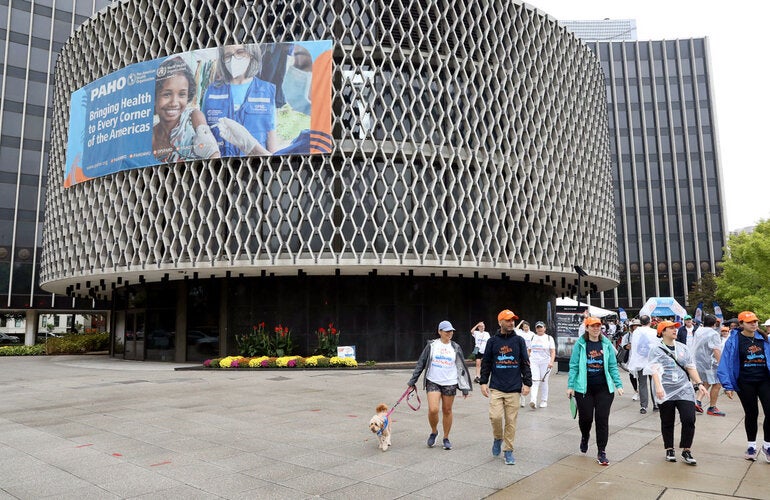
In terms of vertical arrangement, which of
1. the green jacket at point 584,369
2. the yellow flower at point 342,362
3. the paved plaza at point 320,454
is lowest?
the paved plaza at point 320,454

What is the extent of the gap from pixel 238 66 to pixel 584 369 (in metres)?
21.6

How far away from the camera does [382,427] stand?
8.05 metres

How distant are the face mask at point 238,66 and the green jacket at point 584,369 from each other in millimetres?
21102

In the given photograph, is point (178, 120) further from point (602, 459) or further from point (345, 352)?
point (602, 459)

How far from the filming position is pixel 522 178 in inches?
1046

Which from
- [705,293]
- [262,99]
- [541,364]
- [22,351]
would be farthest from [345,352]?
[705,293]

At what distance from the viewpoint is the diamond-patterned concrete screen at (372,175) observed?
79.2 ft

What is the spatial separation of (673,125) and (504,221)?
2095 inches

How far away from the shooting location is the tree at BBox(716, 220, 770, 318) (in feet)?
121

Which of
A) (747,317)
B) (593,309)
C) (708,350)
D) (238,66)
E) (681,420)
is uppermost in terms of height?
(238,66)

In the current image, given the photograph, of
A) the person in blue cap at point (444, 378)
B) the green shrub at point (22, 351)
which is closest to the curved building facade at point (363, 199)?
the green shrub at point (22, 351)

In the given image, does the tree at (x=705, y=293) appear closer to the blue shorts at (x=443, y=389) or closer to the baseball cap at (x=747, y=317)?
the baseball cap at (x=747, y=317)

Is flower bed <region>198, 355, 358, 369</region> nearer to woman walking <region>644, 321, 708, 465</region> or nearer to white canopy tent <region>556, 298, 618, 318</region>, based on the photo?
white canopy tent <region>556, 298, 618, 318</region>

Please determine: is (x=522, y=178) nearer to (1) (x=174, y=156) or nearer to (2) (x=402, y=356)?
(2) (x=402, y=356)
